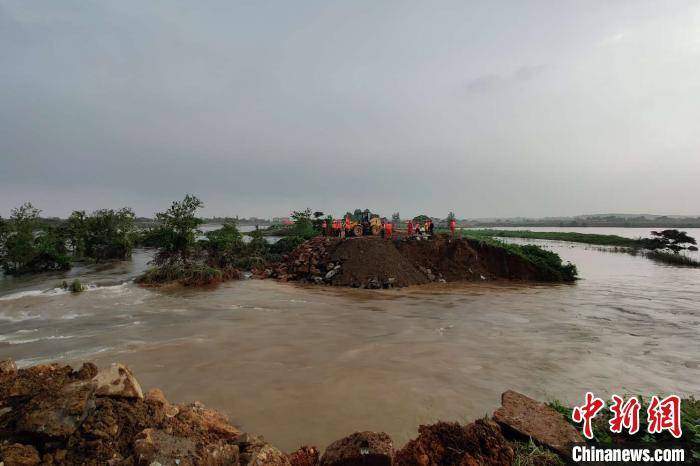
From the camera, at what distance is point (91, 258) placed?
21.5 metres

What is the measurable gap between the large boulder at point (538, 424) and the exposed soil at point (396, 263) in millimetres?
11156

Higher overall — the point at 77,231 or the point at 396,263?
the point at 77,231

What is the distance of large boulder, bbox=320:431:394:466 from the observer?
8.75 feet

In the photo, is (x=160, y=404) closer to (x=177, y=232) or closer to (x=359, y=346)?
(x=359, y=346)

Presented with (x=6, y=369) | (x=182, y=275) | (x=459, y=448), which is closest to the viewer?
(x=459, y=448)

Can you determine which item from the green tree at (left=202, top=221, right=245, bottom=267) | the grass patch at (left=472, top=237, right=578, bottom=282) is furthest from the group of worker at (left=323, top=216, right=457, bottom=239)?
the green tree at (left=202, top=221, right=245, bottom=267)

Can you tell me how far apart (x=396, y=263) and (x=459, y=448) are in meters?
13.1

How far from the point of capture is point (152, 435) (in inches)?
103

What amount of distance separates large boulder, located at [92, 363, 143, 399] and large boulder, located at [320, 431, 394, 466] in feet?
6.16

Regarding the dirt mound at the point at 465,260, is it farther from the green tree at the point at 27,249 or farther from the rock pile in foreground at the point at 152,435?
the green tree at the point at 27,249

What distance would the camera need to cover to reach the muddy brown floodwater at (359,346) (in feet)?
15.7

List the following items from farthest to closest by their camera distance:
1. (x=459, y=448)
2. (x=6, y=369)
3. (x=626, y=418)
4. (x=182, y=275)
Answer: (x=182, y=275) < (x=6, y=369) < (x=626, y=418) < (x=459, y=448)

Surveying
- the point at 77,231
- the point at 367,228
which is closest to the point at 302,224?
the point at 367,228

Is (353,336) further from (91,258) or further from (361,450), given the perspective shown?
(91,258)
